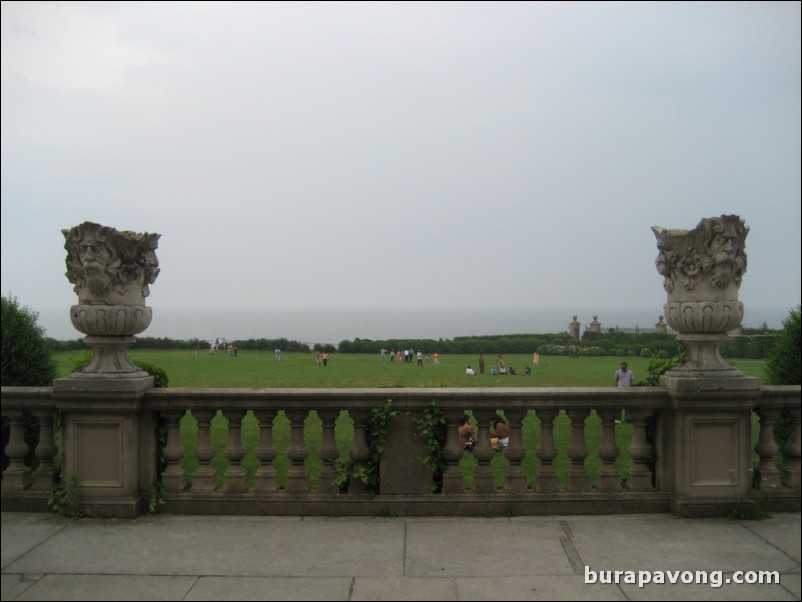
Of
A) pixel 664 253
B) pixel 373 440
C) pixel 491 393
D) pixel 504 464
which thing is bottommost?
pixel 504 464

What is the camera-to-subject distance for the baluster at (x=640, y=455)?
19.9ft

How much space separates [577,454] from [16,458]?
5249mm

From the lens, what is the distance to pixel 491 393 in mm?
5996

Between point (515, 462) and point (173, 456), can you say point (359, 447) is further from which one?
point (173, 456)

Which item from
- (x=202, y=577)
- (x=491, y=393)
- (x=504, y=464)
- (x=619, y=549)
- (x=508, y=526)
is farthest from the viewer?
(x=504, y=464)

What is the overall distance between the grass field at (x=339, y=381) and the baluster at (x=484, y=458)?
3.05ft

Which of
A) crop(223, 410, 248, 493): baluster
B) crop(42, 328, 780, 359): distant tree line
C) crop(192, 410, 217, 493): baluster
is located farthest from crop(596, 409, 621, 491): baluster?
crop(42, 328, 780, 359): distant tree line

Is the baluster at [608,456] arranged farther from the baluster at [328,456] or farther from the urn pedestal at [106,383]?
the urn pedestal at [106,383]

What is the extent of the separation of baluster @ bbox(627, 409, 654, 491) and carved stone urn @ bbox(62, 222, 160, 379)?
15.4 ft

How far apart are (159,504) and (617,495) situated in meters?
4.25

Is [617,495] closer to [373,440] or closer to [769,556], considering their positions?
[769,556]

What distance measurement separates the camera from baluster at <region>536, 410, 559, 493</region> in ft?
19.8

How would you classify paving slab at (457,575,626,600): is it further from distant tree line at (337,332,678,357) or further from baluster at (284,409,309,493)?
distant tree line at (337,332,678,357)

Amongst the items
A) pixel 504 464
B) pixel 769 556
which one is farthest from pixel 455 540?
pixel 504 464
